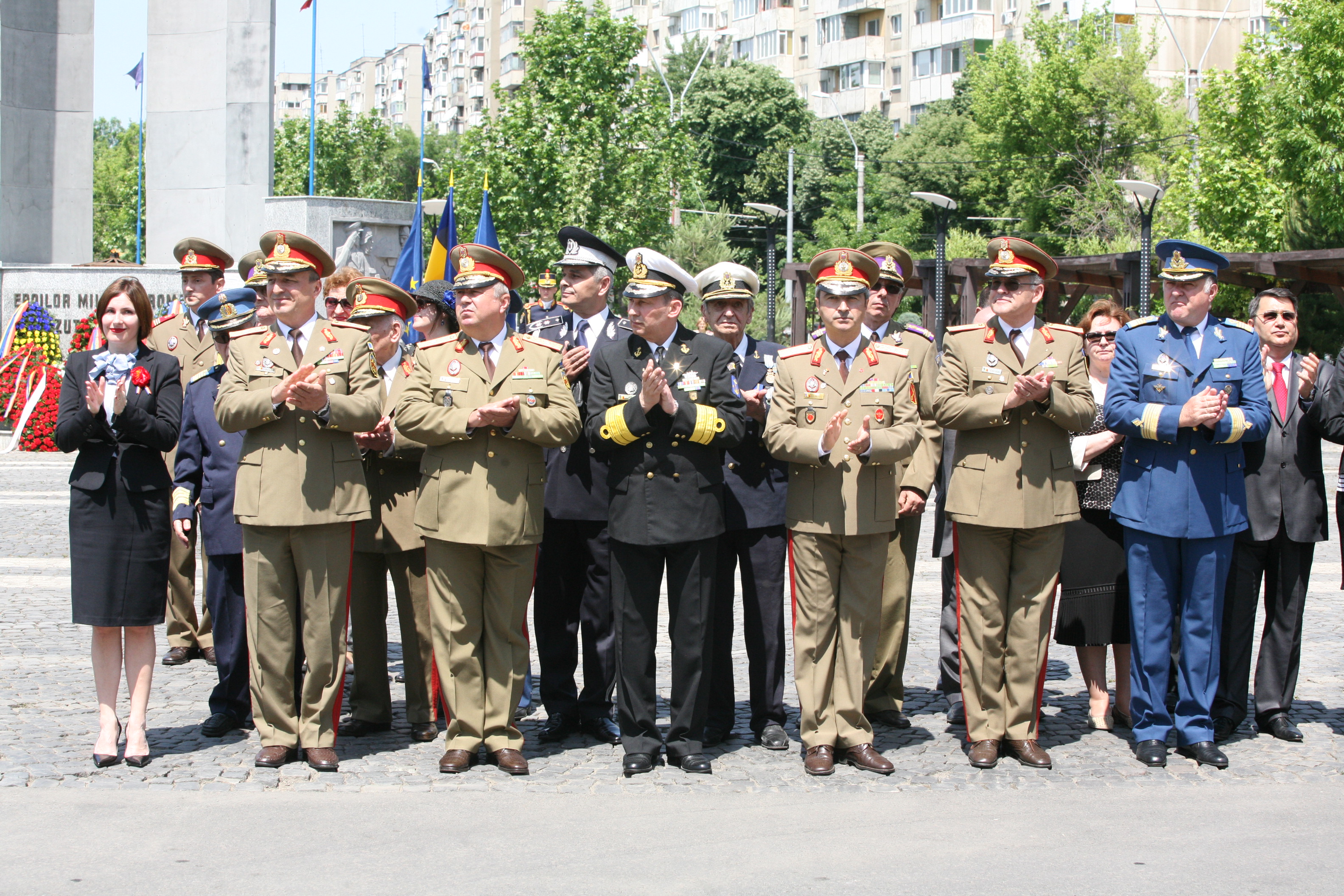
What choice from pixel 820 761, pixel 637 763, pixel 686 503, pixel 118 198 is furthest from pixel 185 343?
pixel 118 198

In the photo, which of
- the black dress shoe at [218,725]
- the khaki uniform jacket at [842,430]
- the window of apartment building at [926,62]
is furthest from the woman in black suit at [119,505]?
the window of apartment building at [926,62]

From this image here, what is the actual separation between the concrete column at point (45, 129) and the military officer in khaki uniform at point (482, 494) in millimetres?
22172

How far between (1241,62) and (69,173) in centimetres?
2377

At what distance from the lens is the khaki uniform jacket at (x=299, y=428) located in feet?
19.4

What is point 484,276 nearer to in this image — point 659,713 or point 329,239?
point 659,713

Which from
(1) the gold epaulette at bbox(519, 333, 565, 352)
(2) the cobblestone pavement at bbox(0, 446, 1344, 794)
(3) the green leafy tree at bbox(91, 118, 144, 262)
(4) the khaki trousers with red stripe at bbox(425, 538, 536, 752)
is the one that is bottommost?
(2) the cobblestone pavement at bbox(0, 446, 1344, 794)

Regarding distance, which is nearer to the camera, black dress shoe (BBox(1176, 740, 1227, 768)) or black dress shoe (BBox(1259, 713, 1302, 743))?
black dress shoe (BBox(1176, 740, 1227, 768))

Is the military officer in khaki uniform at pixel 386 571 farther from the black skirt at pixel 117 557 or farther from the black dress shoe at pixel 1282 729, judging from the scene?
the black dress shoe at pixel 1282 729

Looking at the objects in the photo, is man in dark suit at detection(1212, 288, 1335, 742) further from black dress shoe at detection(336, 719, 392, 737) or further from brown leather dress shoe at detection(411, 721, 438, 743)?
black dress shoe at detection(336, 719, 392, 737)

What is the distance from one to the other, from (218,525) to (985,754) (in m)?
3.78

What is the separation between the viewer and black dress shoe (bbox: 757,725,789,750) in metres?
6.45

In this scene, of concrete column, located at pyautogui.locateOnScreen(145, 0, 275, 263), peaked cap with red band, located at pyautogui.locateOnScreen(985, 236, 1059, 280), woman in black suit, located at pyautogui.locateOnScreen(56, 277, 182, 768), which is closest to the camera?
woman in black suit, located at pyautogui.locateOnScreen(56, 277, 182, 768)

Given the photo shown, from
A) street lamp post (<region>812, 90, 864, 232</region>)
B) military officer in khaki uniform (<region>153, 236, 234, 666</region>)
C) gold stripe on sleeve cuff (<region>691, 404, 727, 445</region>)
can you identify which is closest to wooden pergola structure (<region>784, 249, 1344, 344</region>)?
military officer in khaki uniform (<region>153, 236, 234, 666</region>)

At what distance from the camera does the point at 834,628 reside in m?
6.14
